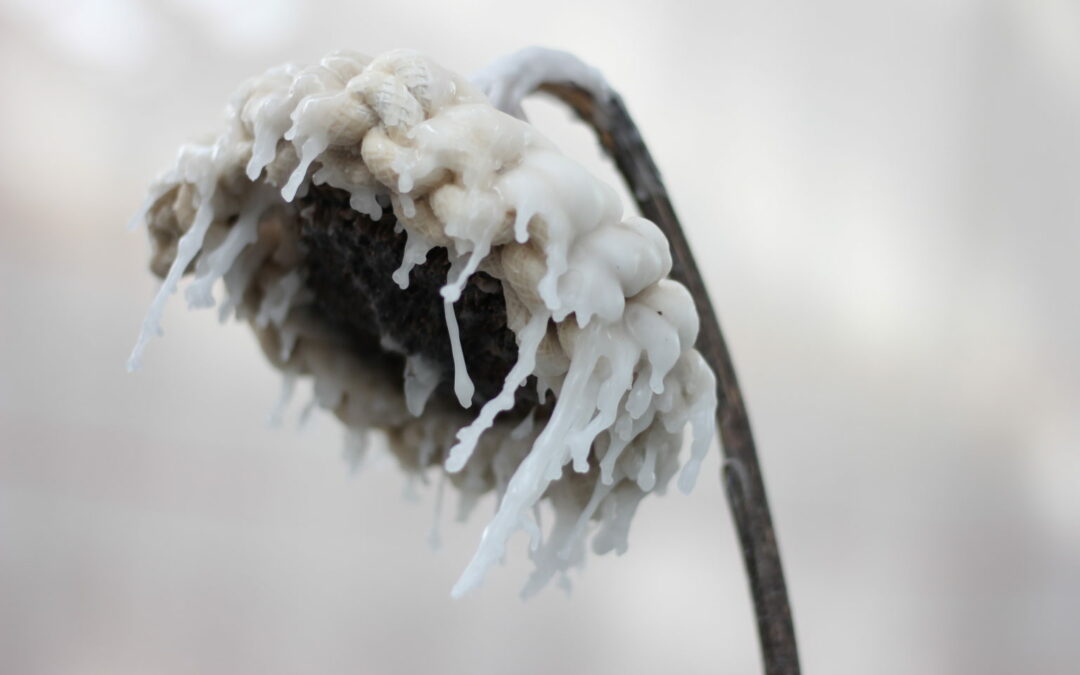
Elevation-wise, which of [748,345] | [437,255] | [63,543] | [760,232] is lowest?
[63,543]

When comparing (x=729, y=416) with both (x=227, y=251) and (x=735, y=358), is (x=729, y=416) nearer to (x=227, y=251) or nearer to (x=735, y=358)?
Answer: (x=227, y=251)

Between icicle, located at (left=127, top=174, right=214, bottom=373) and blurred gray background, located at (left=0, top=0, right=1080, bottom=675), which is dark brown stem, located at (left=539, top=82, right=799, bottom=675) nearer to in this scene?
icicle, located at (left=127, top=174, right=214, bottom=373)

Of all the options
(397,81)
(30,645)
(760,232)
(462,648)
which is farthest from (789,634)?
(30,645)

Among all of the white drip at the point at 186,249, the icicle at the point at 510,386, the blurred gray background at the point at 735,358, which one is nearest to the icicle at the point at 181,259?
the white drip at the point at 186,249

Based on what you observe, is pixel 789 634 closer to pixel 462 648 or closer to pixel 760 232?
pixel 462 648

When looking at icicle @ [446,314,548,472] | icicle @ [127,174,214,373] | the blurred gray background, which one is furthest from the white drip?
the blurred gray background

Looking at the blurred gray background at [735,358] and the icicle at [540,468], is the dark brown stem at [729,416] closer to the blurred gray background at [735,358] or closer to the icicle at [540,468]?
the icicle at [540,468]
